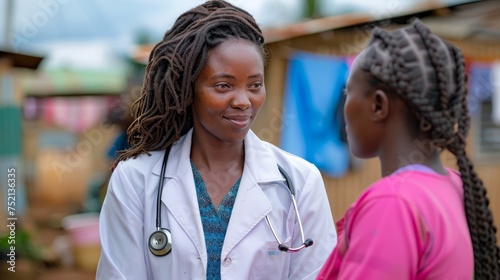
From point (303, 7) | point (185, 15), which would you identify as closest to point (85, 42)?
point (303, 7)

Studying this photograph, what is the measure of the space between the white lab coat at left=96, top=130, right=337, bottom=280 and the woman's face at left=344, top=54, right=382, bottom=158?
0.62 metres

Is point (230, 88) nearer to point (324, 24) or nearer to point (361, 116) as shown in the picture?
point (361, 116)

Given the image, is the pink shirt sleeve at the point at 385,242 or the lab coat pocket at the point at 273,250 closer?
the pink shirt sleeve at the point at 385,242

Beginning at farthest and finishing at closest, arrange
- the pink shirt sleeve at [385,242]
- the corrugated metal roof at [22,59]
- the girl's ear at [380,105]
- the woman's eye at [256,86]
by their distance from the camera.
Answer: the corrugated metal roof at [22,59]
the woman's eye at [256,86]
the girl's ear at [380,105]
the pink shirt sleeve at [385,242]

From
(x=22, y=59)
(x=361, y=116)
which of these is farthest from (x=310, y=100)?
(x=361, y=116)

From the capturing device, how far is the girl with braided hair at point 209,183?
2.06 meters

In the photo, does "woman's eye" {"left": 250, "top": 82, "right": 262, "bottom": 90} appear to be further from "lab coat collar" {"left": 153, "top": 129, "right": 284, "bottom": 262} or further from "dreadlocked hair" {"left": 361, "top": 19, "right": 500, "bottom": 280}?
"dreadlocked hair" {"left": 361, "top": 19, "right": 500, "bottom": 280}

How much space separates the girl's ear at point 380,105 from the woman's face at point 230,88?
2.12ft

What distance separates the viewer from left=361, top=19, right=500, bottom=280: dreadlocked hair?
1.44m

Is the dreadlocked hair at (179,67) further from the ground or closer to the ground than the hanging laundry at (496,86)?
further from the ground

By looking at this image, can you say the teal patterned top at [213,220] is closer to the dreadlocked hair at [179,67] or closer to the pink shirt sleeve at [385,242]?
the dreadlocked hair at [179,67]

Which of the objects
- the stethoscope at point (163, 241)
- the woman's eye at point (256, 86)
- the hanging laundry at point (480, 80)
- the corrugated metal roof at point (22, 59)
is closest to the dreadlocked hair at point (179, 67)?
the woman's eye at point (256, 86)

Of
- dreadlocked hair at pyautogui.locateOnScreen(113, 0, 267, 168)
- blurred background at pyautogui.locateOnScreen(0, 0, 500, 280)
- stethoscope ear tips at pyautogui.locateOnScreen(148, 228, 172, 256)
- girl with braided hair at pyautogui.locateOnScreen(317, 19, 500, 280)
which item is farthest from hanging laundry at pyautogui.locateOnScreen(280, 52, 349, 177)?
girl with braided hair at pyautogui.locateOnScreen(317, 19, 500, 280)

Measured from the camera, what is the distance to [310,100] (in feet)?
18.0
